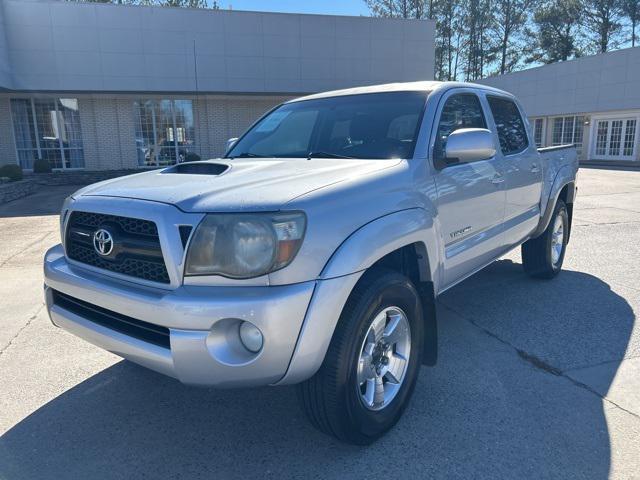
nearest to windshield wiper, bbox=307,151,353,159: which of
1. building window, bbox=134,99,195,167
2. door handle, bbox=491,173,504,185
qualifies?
door handle, bbox=491,173,504,185

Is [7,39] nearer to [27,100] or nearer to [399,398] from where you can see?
[27,100]

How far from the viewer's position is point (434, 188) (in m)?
3.08

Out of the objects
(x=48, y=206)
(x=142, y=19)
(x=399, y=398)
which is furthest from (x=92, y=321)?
(x=142, y=19)

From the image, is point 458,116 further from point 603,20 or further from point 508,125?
point 603,20

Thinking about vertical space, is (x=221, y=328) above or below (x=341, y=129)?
below

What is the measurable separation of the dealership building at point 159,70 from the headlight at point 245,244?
19038 mm

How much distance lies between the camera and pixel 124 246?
2406 millimetres

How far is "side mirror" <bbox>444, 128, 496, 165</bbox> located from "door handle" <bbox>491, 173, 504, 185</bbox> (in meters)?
0.73

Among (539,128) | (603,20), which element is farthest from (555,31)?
(539,128)

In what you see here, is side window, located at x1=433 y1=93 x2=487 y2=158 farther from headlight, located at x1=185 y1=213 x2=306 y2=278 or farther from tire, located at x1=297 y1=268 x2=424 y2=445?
headlight, located at x1=185 y1=213 x2=306 y2=278

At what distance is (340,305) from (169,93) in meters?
20.2

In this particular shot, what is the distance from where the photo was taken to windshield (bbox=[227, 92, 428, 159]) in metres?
3.29

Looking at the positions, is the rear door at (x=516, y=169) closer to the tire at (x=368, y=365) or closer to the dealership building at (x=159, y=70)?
the tire at (x=368, y=365)

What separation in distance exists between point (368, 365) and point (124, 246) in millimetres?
1394
